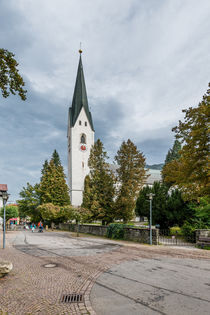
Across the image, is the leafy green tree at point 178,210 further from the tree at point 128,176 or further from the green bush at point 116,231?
the green bush at point 116,231

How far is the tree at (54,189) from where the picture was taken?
41.7 meters

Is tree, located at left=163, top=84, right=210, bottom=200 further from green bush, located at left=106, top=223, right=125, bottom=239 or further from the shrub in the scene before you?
green bush, located at left=106, top=223, right=125, bottom=239

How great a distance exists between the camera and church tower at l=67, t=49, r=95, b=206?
59375 mm

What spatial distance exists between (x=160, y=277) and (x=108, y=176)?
816 inches

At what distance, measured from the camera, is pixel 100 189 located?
91.6ft

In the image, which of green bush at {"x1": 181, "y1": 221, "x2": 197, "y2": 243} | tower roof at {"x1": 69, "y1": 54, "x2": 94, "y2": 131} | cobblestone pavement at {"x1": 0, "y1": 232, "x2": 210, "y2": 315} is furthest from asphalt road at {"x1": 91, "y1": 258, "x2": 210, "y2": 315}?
tower roof at {"x1": 69, "y1": 54, "x2": 94, "y2": 131}

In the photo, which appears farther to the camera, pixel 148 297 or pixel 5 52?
pixel 5 52

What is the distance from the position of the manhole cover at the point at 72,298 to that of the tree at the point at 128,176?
19693 millimetres

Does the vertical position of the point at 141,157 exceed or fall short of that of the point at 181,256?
it exceeds it

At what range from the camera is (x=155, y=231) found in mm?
16844

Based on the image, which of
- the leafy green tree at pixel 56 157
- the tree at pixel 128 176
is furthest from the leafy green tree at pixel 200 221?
the leafy green tree at pixel 56 157

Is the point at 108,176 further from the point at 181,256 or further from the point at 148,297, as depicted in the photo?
the point at 148,297

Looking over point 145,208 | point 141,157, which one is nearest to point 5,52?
point 141,157

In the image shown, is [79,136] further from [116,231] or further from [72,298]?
[72,298]
